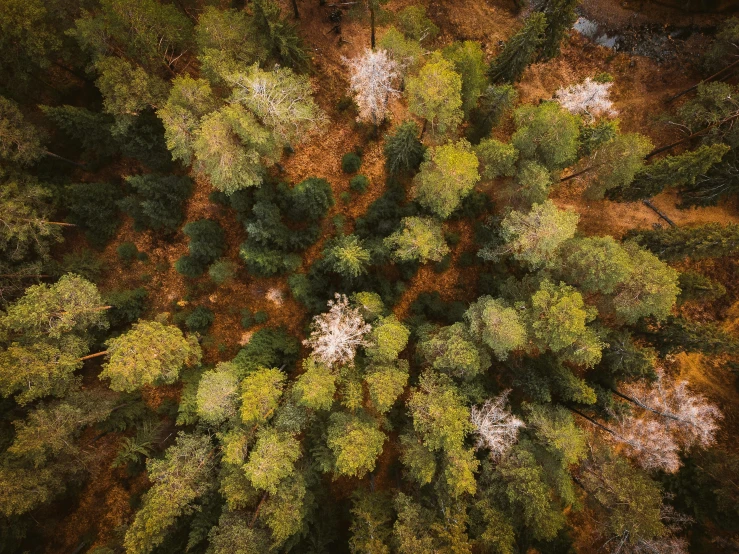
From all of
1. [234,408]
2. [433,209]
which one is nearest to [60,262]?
[234,408]

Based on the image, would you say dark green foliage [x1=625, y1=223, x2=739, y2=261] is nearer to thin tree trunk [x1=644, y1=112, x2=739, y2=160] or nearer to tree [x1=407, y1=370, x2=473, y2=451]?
thin tree trunk [x1=644, y1=112, x2=739, y2=160]

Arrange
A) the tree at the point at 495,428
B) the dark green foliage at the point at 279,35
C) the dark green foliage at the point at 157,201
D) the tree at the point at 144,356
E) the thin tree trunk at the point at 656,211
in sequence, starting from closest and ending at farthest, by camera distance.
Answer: the tree at the point at 144,356
the dark green foliage at the point at 279,35
the tree at the point at 495,428
the dark green foliage at the point at 157,201
the thin tree trunk at the point at 656,211

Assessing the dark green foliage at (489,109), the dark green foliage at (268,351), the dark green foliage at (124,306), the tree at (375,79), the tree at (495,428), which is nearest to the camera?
the tree at (495,428)

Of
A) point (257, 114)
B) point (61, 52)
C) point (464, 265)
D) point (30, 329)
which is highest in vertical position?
point (61, 52)

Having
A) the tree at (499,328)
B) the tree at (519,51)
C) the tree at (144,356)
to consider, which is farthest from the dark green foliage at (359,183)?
the tree at (144,356)

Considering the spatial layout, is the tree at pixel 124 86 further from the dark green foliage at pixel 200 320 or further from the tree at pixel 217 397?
Answer: the tree at pixel 217 397

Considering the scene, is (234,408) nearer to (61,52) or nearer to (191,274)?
(191,274)

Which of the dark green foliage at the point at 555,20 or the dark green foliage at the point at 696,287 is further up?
the dark green foliage at the point at 555,20
